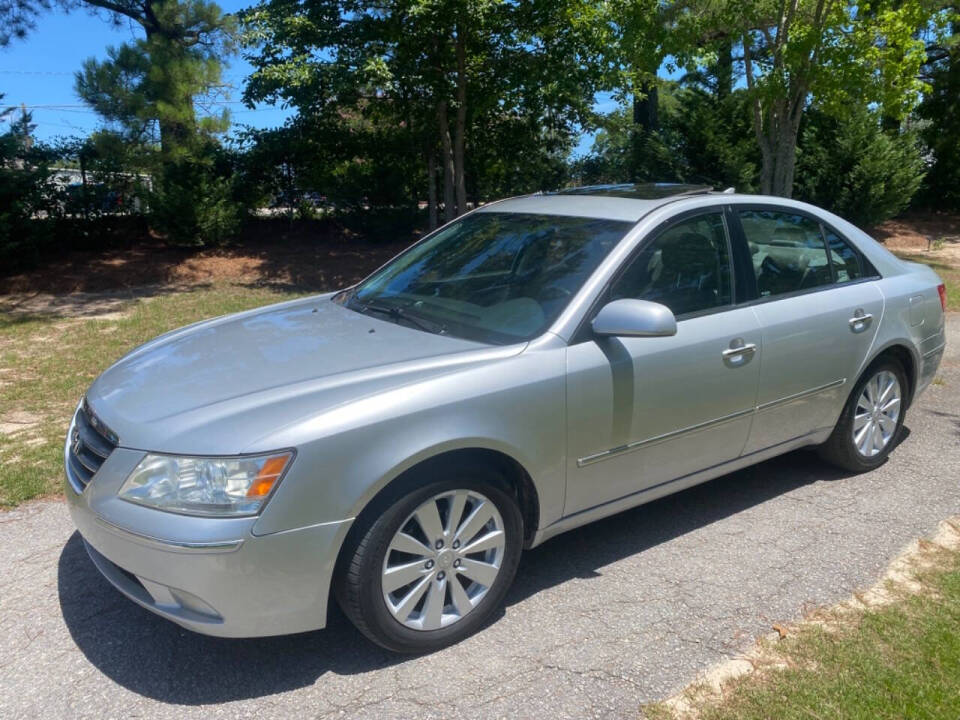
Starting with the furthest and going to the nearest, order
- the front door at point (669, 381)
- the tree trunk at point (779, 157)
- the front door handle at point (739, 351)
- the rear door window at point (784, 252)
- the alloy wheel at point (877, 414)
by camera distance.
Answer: the tree trunk at point (779, 157), the alloy wheel at point (877, 414), the rear door window at point (784, 252), the front door handle at point (739, 351), the front door at point (669, 381)

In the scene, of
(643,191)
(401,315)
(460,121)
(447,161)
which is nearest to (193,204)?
(447,161)

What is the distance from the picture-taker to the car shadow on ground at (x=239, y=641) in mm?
3057

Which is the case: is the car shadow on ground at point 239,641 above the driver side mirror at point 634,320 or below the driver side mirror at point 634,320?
below

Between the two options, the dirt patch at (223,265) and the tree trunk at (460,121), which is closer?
the dirt patch at (223,265)

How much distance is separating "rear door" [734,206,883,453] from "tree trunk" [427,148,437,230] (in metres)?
9.86

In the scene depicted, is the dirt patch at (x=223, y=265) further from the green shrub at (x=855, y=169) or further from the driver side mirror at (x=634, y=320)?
the driver side mirror at (x=634, y=320)

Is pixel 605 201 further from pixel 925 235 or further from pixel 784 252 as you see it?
pixel 925 235

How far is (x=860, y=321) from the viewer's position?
15.1ft

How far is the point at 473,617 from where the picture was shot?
10.8ft

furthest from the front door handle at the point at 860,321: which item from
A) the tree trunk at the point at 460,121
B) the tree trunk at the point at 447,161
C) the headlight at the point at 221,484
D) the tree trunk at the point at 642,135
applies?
the tree trunk at the point at 642,135

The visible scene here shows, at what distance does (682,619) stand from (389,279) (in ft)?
7.32

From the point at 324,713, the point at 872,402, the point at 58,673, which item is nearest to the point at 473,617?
the point at 324,713

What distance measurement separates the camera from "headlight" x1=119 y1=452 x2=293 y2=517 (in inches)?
109

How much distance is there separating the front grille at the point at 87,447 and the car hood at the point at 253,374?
0.05m
